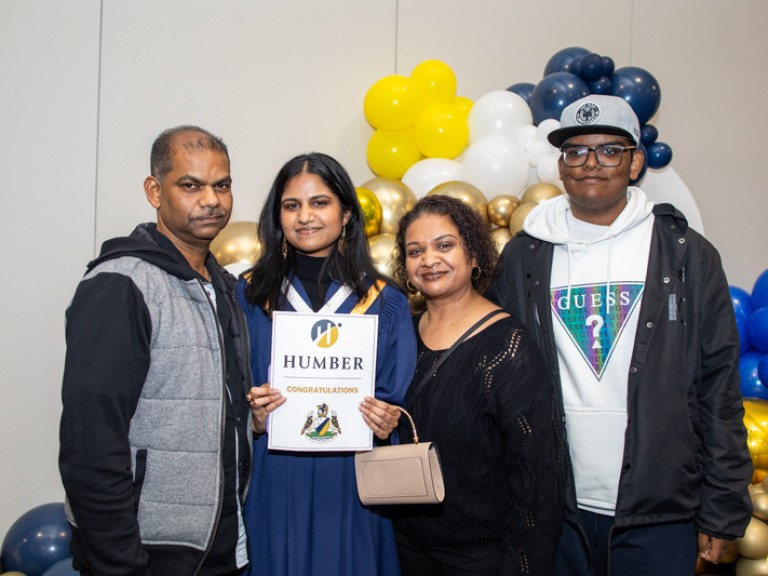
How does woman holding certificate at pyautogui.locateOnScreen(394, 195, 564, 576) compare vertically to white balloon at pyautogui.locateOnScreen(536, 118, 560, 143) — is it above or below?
below

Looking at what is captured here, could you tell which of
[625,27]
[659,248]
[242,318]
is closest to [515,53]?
[625,27]

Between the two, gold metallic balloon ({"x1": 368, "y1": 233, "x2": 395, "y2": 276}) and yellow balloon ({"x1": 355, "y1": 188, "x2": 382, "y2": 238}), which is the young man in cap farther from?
yellow balloon ({"x1": 355, "y1": 188, "x2": 382, "y2": 238})

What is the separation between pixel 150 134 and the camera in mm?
4168

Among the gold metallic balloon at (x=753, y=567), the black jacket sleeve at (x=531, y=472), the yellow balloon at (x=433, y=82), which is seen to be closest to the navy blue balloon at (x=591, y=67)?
the yellow balloon at (x=433, y=82)

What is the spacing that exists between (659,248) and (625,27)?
144 inches

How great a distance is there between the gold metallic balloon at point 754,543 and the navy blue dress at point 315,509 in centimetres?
174

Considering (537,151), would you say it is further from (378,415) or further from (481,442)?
(378,415)

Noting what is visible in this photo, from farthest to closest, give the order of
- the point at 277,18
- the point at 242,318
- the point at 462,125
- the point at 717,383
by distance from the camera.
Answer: the point at 277,18 → the point at 462,125 → the point at 717,383 → the point at 242,318

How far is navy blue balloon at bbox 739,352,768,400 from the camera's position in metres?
4.00

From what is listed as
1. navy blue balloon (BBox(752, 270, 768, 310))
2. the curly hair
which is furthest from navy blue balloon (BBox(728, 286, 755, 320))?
the curly hair

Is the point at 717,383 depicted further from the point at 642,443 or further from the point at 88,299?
the point at 88,299

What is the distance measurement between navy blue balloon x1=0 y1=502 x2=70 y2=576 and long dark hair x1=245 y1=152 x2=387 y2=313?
6.70 ft

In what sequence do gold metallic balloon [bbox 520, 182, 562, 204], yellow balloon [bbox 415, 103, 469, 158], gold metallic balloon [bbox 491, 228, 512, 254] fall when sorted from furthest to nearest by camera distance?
yellow balloon [bbox 415, 103, 469, 158] < gold metallic balloon [bbox 520, 182, 562, 204] < gold metallic balloon [bbox 491, 228, 512, 254]

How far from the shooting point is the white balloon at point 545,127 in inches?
149
